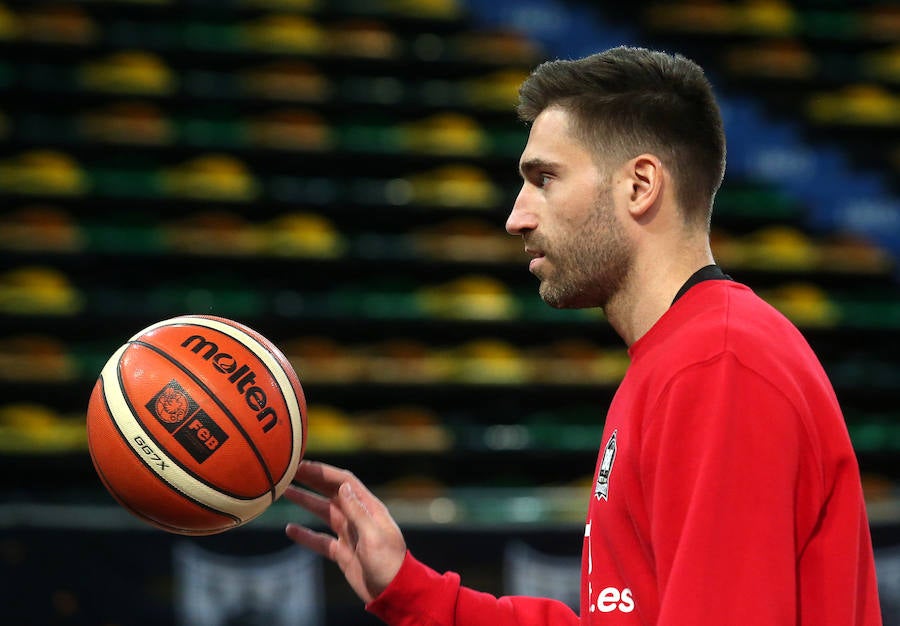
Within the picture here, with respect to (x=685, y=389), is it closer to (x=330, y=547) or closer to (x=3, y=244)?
(x=330, y=547)

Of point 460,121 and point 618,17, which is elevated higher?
point 618,17

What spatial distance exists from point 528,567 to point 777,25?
538cm

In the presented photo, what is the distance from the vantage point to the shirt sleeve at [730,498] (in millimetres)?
1289

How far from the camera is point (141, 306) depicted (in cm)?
630

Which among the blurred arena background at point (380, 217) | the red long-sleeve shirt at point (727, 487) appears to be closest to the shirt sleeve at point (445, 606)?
the red long-sleeve shirt at point (727, 487)

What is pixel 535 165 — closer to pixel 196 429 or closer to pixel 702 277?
pixel 702 277

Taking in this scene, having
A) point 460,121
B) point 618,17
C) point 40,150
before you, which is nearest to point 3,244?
point 40,150

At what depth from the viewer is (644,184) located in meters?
1.67

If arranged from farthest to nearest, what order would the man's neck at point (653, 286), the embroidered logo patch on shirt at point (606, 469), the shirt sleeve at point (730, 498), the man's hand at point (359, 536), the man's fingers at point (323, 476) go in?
the man's fingers at point (323, 476)
the man's hand at point (359, 536)
the man's neck at point (653, 286)
the embroidered logo patch on shirt at point (606, 469)
the shirt sleeve at point (730, 498)

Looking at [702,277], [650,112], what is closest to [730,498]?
[702,277]

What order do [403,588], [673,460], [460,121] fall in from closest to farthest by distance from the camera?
[673,460], [403,588], [460,121]

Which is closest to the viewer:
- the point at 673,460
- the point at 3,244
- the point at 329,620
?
the point at 673,460

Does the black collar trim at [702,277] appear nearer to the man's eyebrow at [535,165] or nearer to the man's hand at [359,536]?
the man's eyebrow at [535,165]

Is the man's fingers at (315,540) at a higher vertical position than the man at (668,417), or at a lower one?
lower
